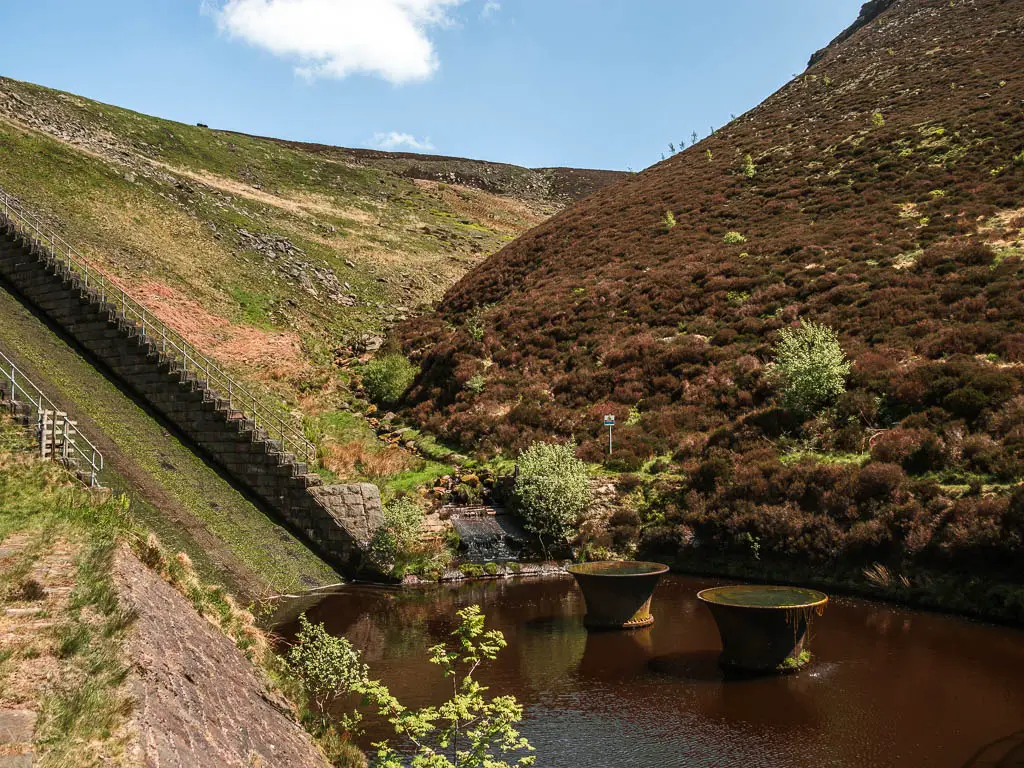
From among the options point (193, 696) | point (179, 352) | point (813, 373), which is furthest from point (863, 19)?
point (193, 696)

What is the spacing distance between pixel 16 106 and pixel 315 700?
53.0 metres

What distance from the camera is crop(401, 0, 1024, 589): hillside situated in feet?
69.0

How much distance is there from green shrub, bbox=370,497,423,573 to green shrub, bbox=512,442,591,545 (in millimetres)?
4020

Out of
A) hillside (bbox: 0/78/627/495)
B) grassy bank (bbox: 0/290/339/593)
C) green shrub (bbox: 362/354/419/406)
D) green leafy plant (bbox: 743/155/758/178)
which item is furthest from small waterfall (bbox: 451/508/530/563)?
green leafy plant (bbox: 743/155/758/178)

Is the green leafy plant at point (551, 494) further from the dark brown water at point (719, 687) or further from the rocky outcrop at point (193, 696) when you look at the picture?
the rocky outcrop at point (193, 696)

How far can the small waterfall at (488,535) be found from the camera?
76.6ft

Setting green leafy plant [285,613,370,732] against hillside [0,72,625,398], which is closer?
green leafy plant [285,613,370,732]

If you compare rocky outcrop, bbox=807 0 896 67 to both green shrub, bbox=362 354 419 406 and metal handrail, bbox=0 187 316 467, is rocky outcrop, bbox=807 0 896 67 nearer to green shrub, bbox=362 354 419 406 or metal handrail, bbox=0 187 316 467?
green shrub, bbox=362 354 419 406

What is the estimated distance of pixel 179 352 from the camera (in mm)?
25875

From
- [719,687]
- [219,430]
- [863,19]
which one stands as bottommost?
[719,687]

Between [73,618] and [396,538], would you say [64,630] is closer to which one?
[73,618]

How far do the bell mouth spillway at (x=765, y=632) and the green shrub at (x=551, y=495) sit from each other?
10.5 meters

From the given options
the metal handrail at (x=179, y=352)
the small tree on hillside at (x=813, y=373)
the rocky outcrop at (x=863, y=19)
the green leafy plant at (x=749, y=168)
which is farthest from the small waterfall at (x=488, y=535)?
the rocky outcrop at (x=863, y=19)

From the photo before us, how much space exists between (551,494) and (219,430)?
10702 millimetres
